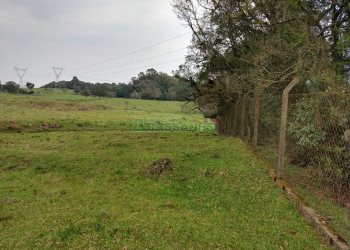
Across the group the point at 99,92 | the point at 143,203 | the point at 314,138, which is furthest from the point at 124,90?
the point at 143,203

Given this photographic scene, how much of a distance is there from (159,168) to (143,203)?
2.62 metres

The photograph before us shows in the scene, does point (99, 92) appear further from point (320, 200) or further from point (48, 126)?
point (320, 200)

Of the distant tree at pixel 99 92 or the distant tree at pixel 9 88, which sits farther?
the distant tree at pixel 99 92

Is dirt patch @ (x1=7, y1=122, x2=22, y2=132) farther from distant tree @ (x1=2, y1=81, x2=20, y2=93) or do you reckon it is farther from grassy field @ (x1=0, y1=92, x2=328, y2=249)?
distant tree @ (x1=2, y1=81, x2=20, y2=93)

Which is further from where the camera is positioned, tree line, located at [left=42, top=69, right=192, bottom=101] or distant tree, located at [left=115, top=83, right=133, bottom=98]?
distant tree, located at [left=115, top=83, right=133, bottom=98]

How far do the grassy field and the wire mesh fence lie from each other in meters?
0.79

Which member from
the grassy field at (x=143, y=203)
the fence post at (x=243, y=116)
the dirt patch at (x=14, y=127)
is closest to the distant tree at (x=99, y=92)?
the dirt patch at (x=14, y=127)

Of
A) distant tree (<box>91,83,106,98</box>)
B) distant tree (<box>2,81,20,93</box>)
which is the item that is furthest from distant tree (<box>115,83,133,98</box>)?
distant tree (<box>2,81,20,93</box>)

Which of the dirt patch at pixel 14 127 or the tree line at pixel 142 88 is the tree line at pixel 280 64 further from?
the tree line at pixel 142 88

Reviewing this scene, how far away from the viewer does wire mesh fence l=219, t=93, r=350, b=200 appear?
7.27m

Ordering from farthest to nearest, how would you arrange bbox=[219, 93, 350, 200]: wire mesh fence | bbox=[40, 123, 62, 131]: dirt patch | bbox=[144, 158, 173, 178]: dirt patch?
bbox=[40, 123, 62, 131]: dirt patch
bbox=[144, 158, 173, 178]: dirt patch
bbox=[219, 93, 350, 200]: wire mesh fence

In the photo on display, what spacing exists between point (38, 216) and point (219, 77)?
1510 cm

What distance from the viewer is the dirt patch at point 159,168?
1026 cm

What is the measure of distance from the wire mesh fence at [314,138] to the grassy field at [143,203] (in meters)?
0.79
